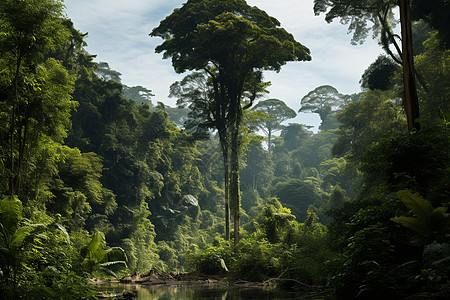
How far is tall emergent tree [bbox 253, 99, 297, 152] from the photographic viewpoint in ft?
212

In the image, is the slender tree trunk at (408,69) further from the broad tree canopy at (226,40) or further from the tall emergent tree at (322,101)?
the tall emergent tree at (322,101)

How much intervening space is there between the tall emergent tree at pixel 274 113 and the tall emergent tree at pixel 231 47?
3972cm

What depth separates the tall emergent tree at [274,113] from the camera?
212ft

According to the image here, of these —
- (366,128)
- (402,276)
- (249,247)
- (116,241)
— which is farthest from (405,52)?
(116,241)

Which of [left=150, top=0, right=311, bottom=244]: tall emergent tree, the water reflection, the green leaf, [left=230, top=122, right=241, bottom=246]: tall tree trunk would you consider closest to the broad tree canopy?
[left=150, top=0, right=311, bottom=244]: tall emergent tree

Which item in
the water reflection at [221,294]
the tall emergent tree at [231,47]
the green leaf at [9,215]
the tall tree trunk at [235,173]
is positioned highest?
the tall emergent tree at [231,47]

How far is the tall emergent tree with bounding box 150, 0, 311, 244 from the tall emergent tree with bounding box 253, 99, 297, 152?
39725 mm

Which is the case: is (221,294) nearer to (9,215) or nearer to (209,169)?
(9,215)

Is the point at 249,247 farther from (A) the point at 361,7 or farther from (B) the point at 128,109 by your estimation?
(B) the point at 128,109

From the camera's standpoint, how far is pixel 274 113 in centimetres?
6644

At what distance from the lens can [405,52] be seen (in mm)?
9094

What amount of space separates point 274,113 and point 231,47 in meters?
45.8

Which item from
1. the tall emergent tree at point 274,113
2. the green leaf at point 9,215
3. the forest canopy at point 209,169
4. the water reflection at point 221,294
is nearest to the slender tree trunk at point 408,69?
the forest canopy at point 209,169

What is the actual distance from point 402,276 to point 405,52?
572cm
